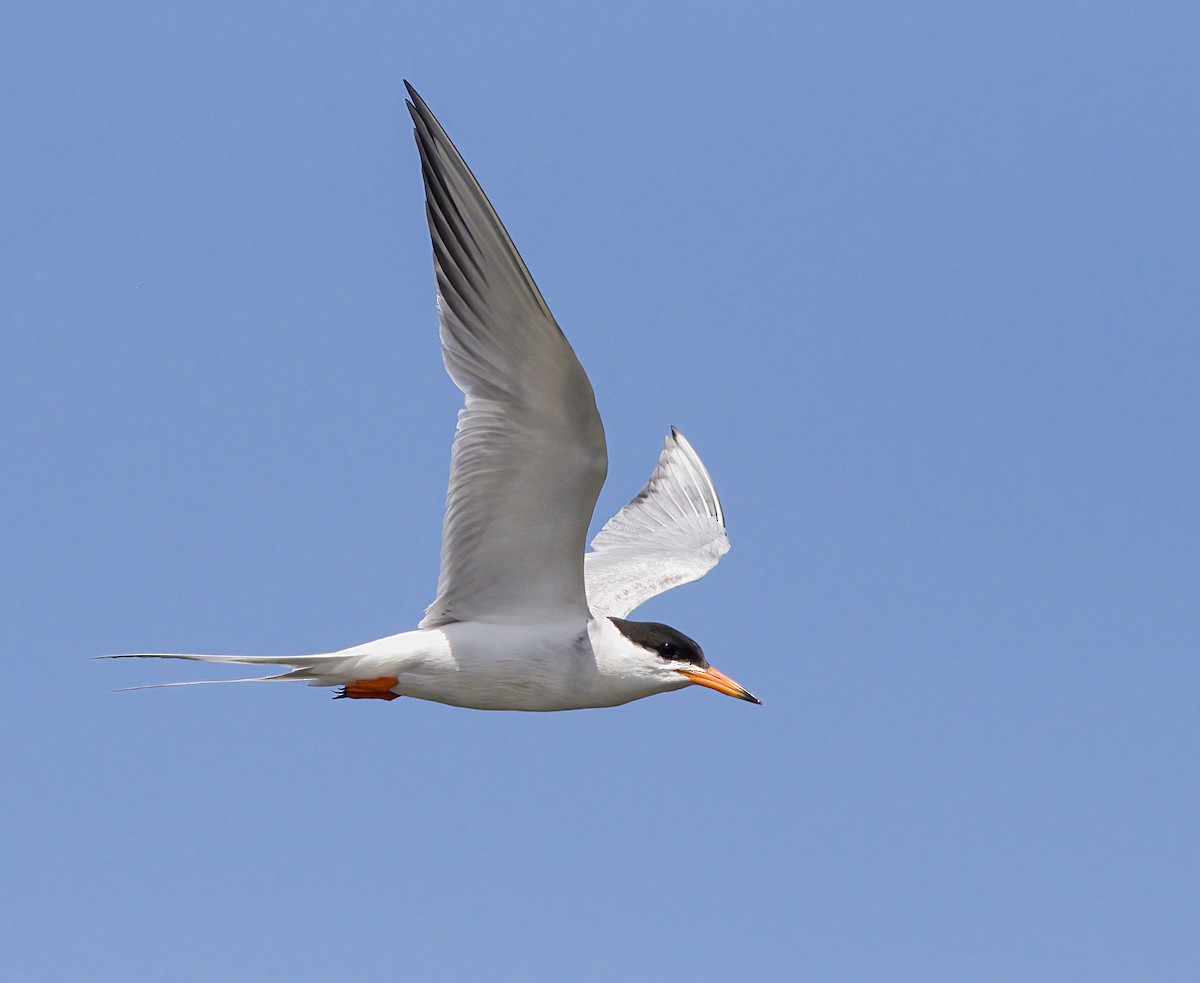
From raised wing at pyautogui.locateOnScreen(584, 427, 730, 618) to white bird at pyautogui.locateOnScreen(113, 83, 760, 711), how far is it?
126cm

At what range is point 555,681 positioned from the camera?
699 centimetres

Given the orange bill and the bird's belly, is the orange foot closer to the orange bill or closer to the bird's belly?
the bird's belly

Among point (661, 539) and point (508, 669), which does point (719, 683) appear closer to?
point (508, 669)

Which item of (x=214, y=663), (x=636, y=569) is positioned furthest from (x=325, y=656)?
(x=636, y=569)

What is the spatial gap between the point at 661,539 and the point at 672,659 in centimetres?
301

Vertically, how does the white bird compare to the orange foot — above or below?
above

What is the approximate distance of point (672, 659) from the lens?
23.5 feet

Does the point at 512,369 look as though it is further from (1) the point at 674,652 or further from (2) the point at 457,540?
(1) the point at 674,652

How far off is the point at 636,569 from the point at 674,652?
2.23 meters

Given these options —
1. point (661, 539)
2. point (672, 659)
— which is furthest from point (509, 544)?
point (661, 539)

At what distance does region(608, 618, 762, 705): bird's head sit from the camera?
7090 millimetres

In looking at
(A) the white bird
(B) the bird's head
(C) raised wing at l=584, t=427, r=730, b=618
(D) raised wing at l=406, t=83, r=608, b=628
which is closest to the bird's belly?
(A) the white bird

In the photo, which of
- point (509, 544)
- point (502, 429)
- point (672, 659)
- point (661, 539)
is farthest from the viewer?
point (661, 539)

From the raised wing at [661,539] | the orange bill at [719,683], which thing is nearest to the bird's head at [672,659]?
the orange bill at [719,683]
